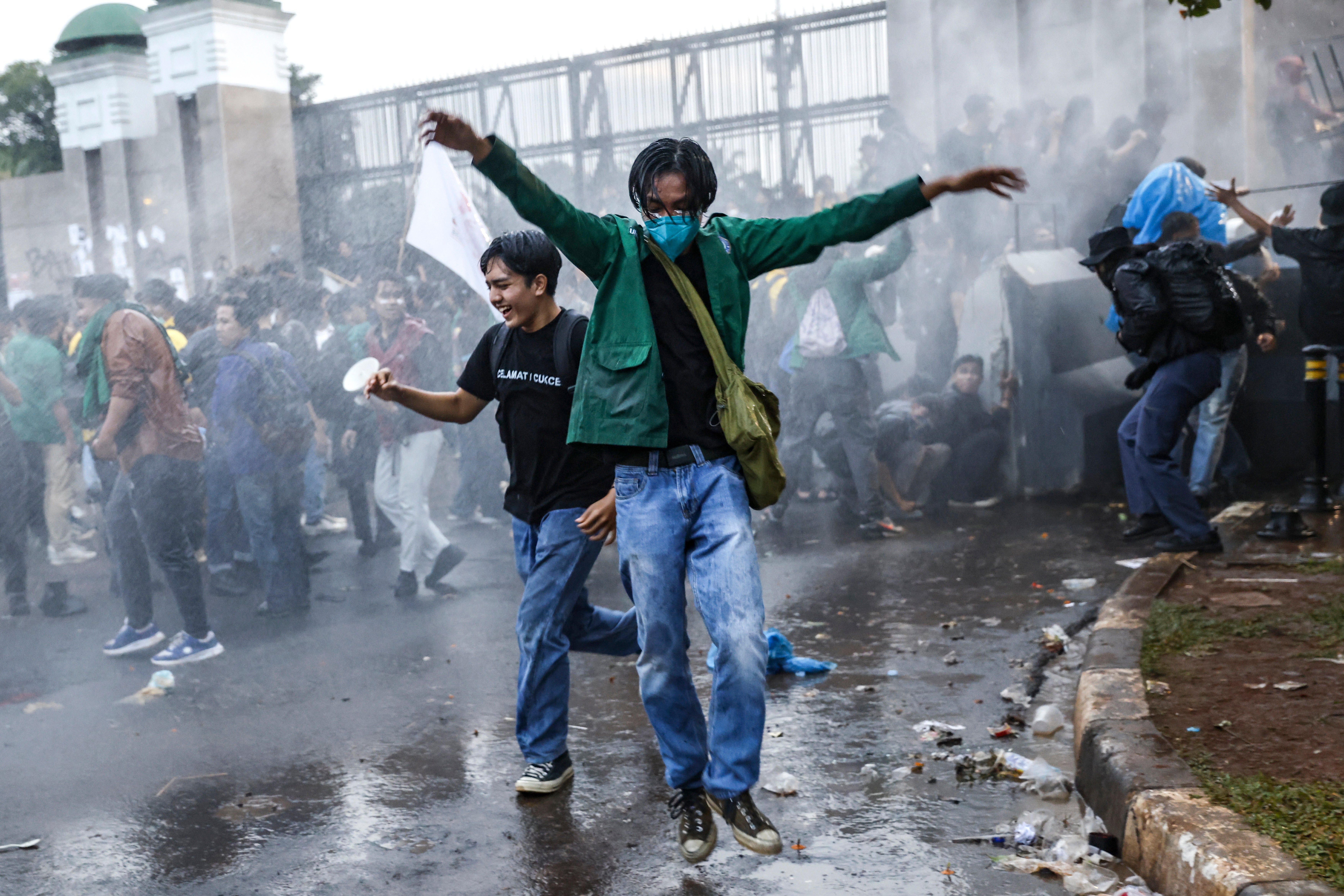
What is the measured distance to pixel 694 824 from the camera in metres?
3.14

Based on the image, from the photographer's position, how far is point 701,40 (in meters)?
13.4

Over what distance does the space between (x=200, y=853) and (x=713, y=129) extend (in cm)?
1122

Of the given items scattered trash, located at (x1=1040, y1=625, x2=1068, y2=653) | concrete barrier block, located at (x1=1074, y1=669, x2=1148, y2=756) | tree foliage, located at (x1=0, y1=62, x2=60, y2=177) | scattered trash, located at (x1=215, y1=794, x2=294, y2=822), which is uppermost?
tree foliage, located at (x1=0, y1=62, x2=60, y2=177)

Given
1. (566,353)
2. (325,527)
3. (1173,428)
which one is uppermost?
(566,353)

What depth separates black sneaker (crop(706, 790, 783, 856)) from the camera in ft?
9.81

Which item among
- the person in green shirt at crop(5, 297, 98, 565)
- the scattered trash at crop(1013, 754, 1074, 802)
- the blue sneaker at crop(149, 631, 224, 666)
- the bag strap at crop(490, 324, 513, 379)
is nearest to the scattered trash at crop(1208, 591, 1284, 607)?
the scattered trash at crop(1013, 754, 1074, 802)

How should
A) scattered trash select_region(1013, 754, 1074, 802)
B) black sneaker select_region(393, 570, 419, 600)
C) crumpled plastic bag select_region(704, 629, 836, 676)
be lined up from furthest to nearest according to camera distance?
black sneaker select_region(393, 570, 419, 600) < crumpled plastic bag select_region(704, 629, 836, 676) < scattered trash select_region(1013, 754, 1074, 802)

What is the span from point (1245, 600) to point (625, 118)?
10.2 m

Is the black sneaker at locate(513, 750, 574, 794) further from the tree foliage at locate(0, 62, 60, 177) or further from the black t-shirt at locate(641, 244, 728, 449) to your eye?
the tree foliage at locate(0, 62, 60, 177)

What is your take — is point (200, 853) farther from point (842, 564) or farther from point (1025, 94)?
point (1025, 94)

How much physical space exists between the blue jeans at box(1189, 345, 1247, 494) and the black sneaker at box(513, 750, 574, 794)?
4.95 meters

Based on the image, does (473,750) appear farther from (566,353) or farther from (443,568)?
(443,568)

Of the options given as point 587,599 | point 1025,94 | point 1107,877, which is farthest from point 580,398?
point 1025,94

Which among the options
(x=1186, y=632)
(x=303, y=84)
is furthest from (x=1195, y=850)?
(x=303, y=84)
